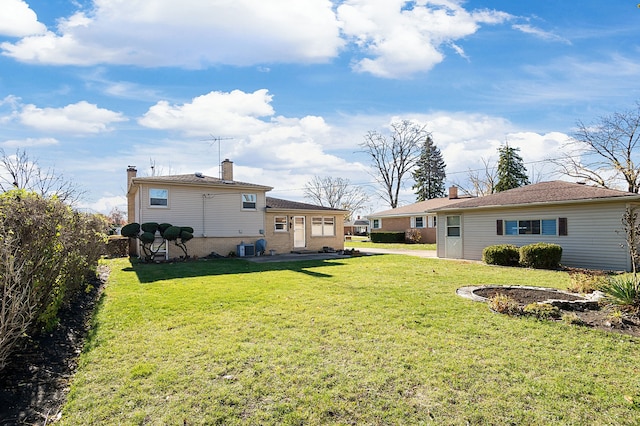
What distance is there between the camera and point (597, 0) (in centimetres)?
707

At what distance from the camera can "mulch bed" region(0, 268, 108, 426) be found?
10.3ft

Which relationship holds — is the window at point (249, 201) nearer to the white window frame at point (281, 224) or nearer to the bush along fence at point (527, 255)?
the white window frame at point (281, 224)

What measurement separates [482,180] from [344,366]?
4411 cm

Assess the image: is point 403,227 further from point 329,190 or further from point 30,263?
point 30,263

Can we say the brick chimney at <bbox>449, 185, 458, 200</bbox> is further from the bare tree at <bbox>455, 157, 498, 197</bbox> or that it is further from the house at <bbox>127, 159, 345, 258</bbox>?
the house at <bbox>127, 159, 345, 258</bbox>

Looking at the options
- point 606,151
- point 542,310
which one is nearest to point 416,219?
point 606,151

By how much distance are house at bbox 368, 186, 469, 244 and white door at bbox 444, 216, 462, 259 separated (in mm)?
10642

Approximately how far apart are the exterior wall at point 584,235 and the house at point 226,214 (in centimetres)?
983

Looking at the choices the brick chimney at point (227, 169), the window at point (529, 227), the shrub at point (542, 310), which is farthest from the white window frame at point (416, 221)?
the shrub at point (542, 310)

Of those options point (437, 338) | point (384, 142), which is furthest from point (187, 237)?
point (384, 142)

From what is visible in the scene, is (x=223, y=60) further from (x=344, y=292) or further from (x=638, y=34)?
(x=638, y=34)

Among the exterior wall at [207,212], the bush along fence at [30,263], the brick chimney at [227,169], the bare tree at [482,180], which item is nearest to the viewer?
the bush along fence at [30,263]

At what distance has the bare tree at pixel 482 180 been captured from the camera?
41.8 meters

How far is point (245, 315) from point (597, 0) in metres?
9.26
